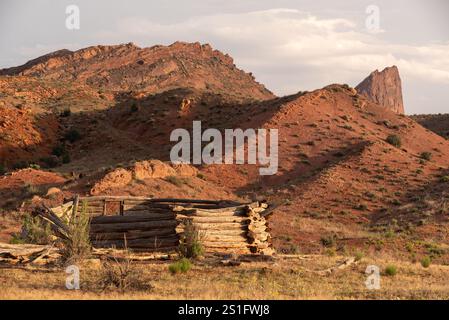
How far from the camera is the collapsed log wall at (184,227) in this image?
16609 mm

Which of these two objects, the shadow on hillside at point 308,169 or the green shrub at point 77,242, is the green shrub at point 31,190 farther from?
the shadow on hillside at point 308,169

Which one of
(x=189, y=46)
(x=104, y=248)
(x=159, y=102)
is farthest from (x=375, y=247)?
(x=189, y=46)

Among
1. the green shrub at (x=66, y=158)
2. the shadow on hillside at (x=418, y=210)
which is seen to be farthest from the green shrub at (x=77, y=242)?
the green shrub at (x=66, y=158)

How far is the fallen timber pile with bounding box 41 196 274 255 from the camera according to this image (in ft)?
54.5

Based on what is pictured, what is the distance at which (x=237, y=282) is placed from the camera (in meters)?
12.6

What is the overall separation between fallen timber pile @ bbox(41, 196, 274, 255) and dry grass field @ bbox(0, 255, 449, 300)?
148 centimetres

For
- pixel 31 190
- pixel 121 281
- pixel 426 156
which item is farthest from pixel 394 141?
pixel 121 281

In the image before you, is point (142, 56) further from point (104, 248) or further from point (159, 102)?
point (104, 248)

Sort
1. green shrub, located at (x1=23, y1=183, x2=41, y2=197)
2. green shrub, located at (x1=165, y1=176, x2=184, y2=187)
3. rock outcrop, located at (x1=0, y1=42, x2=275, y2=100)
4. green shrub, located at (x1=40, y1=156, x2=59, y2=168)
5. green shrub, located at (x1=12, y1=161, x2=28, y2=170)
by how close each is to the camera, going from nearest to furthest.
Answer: green shrub, located at (x1=23, y1=183, x2=41, y2=197) → green shrub, located at (x1=165, y1=176, x2=184, y2=187) → green shrub, located at (x1=12, y1=161, x2=28, y2=170) → green shrub, located at (x1=40, y1=156, x2=59, y2=168) → rock outcrop, located at (x1=0, y1=42, x2=275, y2=100)

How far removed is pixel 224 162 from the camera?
4066 cm

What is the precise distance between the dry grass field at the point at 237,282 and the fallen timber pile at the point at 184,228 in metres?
1.48

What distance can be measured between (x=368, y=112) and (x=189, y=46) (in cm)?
5547

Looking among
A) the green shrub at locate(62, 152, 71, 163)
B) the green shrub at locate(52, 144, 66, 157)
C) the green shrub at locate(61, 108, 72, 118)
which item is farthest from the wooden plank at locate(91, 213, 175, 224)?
the green shrub at locate(61, 108, 72, 118)

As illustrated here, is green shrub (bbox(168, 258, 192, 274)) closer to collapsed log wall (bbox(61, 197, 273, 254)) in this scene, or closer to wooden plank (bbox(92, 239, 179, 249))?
collapsed log wall (bbox(61, 197, 273, 254))
